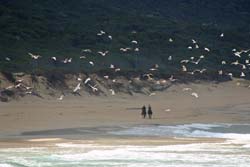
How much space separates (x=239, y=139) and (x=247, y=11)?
234 ft

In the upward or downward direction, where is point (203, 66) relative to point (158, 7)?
downward

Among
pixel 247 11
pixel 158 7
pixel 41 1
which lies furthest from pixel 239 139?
pixel 247 11

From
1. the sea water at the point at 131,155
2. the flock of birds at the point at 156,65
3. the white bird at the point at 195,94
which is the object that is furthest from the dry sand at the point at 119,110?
the sea water at the point at 131,155

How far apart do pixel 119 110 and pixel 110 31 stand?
3232cm

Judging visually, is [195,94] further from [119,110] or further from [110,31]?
[110,31]

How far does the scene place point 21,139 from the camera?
90.7 ft

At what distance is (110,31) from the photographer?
7100 cm

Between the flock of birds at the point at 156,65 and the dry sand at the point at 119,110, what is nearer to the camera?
the dry sand at the point at 119,110

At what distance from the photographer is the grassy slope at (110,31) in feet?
188

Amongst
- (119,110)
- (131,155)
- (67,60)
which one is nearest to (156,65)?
(67,60)

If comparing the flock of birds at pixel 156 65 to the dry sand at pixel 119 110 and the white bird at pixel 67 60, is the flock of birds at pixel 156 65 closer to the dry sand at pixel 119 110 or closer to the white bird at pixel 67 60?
the white bird at pixel 67 60

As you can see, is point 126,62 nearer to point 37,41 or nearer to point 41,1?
point 37,41

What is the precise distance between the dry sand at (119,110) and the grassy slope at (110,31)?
655 cm

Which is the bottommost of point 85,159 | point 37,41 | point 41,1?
point 85,159
